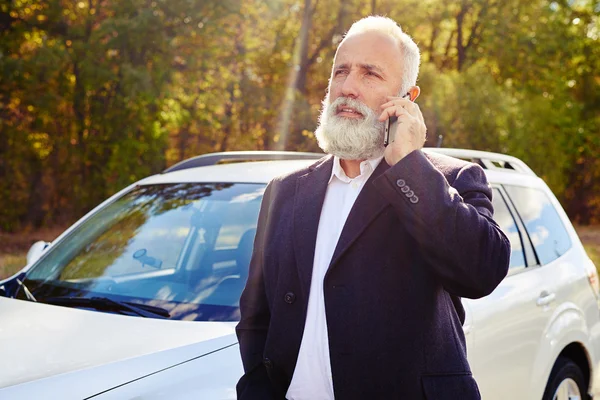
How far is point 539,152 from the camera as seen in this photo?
69.1 feet

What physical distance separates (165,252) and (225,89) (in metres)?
13.7

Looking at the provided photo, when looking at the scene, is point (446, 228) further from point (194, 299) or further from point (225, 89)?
point (225, 89)

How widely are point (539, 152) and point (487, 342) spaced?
723 inches

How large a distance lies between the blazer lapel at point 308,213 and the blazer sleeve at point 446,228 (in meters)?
0.27

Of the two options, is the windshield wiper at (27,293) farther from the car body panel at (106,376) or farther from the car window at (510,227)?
the car window at (510,227)

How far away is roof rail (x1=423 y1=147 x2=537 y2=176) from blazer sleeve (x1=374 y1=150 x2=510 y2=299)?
70.7 inches

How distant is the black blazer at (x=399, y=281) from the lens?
2051 mm

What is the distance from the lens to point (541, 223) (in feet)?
15.3

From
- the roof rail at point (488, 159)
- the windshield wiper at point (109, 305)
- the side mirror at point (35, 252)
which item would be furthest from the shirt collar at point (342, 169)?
the side mirror at point (35, 252)

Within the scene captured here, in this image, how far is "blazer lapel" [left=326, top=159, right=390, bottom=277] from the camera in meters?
2.16

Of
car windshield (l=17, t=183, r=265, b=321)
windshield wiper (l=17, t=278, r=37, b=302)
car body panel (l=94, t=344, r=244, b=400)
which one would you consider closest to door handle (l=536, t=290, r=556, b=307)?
car windshield (l=17, t=183, r=265, b=321)

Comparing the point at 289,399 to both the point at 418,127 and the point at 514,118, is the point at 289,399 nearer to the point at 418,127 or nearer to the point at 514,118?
the point at 418,127

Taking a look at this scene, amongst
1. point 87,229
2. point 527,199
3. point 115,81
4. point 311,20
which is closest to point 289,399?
point 87,229

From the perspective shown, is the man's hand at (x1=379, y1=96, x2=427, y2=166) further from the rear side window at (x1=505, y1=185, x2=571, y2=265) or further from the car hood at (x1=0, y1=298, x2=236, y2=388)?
the rear side window at (x1=505, y1=185, x2=571, y2=265)
